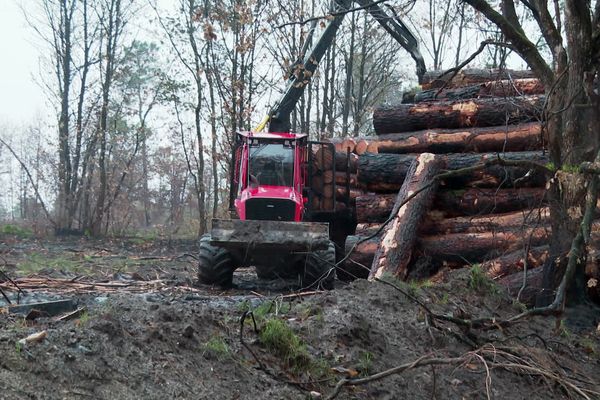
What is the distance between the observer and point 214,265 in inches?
408

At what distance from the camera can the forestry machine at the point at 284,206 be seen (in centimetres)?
984

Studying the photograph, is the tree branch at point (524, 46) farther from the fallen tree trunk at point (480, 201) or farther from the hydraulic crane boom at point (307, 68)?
the hydraulic crane boom at point (307, 68)

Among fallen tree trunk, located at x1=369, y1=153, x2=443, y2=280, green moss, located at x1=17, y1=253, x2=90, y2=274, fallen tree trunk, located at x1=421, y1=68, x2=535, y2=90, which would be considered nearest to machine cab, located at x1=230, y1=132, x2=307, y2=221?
fallen tree trunk, located at x1=369, y1=153, x2=443, y2=280

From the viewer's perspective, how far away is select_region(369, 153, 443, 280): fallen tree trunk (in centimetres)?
908

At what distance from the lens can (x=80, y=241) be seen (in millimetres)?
21062

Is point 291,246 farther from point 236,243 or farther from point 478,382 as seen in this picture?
point 478,382

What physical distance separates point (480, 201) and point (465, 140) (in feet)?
5.07

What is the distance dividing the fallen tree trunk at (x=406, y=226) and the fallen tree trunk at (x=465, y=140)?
3.80 feet

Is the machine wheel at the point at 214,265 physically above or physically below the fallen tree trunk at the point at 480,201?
below

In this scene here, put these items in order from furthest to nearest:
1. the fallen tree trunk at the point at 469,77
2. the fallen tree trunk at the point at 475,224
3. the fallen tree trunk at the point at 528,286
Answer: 1. the fallen tree trunk at the point at 469,77
2. the fallen tree trunk at the point at 475,224
3. the fallen tree trunk at the point at 528,286

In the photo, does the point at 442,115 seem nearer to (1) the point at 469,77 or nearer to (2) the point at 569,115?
(1) the point at 469,77

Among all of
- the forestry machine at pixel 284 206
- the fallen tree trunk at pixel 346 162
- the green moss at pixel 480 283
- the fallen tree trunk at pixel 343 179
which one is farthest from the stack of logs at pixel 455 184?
the green moss at pixel 480 283

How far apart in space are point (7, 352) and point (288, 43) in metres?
20.4

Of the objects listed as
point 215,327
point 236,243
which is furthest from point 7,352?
point 236,243
